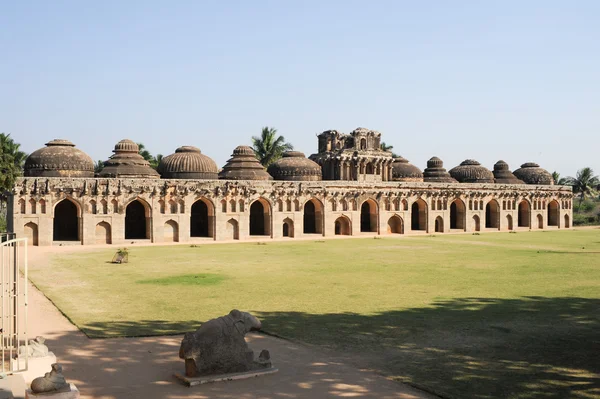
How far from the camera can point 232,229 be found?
47281 millimetres

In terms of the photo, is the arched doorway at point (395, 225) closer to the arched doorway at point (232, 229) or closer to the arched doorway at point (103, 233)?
the arched doorway at point (232, 229)

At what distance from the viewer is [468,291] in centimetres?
1997

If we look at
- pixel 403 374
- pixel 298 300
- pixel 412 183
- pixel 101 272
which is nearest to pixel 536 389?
pixel 403 374

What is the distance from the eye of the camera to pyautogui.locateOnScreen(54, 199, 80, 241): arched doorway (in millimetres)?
45525

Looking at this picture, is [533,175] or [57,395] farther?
[533,175]

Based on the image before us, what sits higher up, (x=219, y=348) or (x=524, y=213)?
(x=524, y=213)

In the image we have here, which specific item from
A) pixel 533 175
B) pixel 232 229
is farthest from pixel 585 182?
pixel 232 229

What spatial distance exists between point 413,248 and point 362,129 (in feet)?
76.3

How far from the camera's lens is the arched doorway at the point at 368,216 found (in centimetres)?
5531

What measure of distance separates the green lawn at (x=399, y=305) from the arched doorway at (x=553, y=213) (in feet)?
127

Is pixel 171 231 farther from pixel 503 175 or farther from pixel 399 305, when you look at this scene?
pixel 503 175

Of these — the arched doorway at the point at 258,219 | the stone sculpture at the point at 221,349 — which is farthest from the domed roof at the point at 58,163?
the stone sculpture at the point at 221,349

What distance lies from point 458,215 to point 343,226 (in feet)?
49.5

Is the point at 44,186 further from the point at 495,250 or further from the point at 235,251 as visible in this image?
the point at 495,250
